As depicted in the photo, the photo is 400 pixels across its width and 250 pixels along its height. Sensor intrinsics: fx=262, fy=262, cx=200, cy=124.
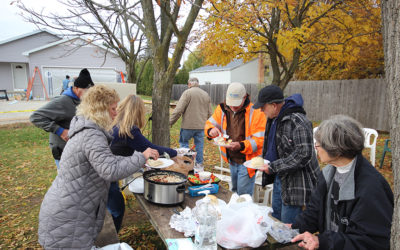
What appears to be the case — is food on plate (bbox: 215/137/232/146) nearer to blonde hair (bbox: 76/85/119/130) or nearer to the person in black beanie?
blonde hair (bbox: 76/85/119/130)

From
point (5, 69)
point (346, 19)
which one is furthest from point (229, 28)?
point (5, 69)

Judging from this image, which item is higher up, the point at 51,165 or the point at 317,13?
the point at 317,13

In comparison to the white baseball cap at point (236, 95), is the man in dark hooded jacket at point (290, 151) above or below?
below

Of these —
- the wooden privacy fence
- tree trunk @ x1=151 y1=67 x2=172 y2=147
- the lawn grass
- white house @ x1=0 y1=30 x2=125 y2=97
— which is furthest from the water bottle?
white house @ x1=0 y1=30 x2=125 y2=97

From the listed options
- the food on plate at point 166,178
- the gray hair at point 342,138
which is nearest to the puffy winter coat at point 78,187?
the food on plate at point 166,178

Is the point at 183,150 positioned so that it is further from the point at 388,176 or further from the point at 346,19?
the point at 346,19

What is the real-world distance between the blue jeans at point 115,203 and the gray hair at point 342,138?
2.36 m

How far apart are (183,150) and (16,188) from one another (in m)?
4.49

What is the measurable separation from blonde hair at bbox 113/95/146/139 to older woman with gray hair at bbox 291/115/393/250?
1892 millimetres

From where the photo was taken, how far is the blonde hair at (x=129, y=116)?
2891 mm

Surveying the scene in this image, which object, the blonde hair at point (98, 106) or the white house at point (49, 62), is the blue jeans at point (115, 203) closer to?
the blonde hair at point (98, 106)

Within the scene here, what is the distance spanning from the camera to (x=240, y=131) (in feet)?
12.1

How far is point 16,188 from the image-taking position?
5777 mm

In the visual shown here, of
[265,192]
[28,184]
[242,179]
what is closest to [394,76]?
[242,179]
